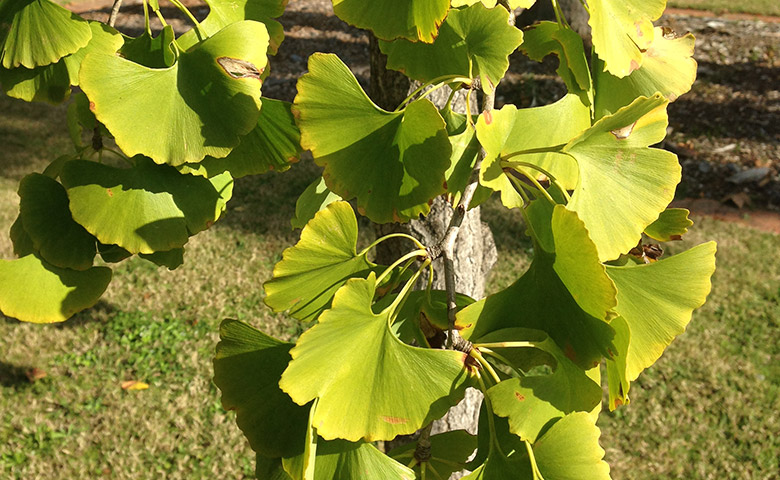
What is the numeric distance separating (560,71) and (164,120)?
483 mm

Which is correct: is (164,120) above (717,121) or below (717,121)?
above

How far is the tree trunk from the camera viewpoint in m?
1.55

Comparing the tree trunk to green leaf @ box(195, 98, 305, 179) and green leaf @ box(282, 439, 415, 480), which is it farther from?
green leaf @ box(282, 439, 415, 480)

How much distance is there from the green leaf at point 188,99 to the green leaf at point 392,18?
113 mm

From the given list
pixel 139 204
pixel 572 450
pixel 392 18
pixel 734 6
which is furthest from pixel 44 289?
pixel 734 6

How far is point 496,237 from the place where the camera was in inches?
161

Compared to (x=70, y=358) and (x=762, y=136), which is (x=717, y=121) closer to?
(x=762, y=136)

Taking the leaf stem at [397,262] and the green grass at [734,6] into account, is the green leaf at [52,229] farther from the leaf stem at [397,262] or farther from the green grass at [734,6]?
the green grass at [734,6]

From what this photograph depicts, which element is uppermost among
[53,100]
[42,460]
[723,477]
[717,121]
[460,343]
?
[53,100]

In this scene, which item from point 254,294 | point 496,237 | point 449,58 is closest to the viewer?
point 449,58

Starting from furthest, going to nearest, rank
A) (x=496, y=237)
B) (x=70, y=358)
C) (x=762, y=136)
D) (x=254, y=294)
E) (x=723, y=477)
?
1. (x=762, y=136)
2. (x=496, y=237)
3. (x=254, y=294)
4. (x=70, y=358)
5. (x=723, y=477)

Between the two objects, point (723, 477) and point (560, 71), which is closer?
point (560, 71)

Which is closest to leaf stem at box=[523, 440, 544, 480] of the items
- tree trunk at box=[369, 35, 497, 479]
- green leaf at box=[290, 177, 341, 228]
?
green leaf at box=[290, 177, 341, 228]

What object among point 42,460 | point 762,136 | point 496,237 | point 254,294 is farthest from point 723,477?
point 762,136
